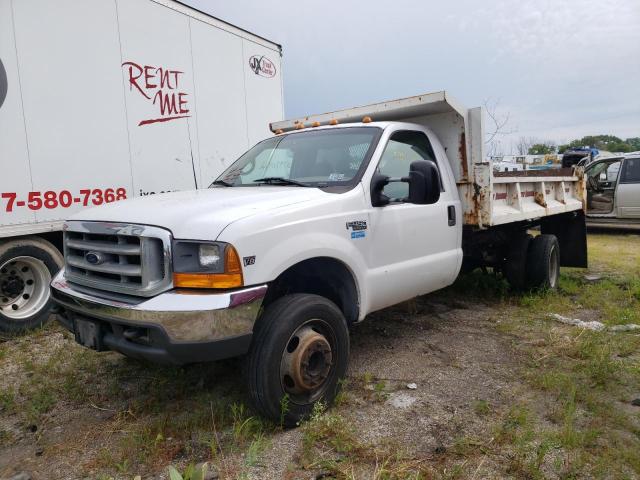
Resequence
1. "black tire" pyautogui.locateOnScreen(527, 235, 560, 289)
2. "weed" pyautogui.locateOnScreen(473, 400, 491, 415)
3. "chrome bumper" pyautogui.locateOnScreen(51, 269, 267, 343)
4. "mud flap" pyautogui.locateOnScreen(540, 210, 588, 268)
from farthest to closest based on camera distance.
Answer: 1. "mud flap" pyautogui.locateOnScreen(540, 210, 588, 268)
2. "black tire" pyautogui.locateOnScreen(527, 235, 560, 289)
3. "weed" pyautogui.locateOnScreen(473, 400, 491, 415)
4. "chrome bumper" pyautogui.locateOnScreen(51, 269, 267, 343)

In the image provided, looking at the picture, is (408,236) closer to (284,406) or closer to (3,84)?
(284,406)

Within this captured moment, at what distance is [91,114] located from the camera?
5332mm

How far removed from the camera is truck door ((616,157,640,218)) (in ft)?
37.7

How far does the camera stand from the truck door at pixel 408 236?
146 inches

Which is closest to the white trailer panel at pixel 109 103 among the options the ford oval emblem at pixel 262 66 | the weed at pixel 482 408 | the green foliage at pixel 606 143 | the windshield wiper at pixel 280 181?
the ford oval emblem at pixel 262 66

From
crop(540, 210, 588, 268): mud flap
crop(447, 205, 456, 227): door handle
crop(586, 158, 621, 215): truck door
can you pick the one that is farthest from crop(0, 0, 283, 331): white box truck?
crop(586, 158, 621, 215): truck door

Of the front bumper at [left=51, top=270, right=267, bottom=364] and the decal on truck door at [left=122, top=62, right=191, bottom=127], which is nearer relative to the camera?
the front bumper at [left=51, top=270, right=267, bottom=364]

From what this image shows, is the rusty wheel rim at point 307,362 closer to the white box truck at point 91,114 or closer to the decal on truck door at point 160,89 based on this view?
the white box truck at point 91,114

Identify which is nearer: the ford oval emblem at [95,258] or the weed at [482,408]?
the ford oval emblem at [95,258]

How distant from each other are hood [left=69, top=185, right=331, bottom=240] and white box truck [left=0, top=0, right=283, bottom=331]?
2023 millimetres

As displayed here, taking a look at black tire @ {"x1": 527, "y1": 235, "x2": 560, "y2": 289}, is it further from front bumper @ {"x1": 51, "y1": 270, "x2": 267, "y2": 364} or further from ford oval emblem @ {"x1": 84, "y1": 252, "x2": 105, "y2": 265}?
ford oval emblem @ {"x1": 84, "y1": 252, "x2": 105, "y2": 265}

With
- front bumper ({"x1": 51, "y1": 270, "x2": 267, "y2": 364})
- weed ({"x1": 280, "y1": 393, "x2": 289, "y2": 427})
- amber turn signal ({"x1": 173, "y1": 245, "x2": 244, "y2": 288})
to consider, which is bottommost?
weed ({"x1": 280, "y1": 393, "x2": 289, "y2": 427})

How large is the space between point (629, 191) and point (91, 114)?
1149 cm

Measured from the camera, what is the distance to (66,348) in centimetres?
458
